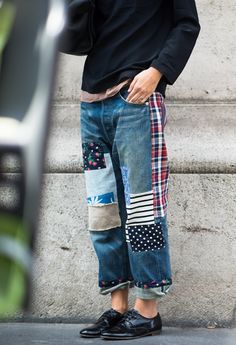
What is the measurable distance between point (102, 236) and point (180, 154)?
720 mm

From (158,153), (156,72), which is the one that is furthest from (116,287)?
(156,72)

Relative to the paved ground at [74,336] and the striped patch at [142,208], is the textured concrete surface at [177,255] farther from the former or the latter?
the striped patch at [142,208]

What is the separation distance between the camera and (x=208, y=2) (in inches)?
173

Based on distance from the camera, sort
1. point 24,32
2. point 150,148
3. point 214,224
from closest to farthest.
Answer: point 24,32 < point 150,148 < point 214,224

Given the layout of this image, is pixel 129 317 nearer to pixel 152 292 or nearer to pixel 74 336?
pixel 152 292

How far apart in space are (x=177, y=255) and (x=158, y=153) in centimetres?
79

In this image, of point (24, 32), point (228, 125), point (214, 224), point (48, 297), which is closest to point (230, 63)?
point (228, 125)

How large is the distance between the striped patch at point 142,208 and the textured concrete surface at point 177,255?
A: 0.67 metres

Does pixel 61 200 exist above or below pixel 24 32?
below

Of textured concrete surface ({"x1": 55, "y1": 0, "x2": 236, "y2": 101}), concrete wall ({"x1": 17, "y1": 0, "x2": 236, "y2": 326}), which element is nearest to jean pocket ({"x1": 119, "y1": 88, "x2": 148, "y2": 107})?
concrete wall ({"x1": 17, "y1": 0, "x2": 236, "y2": 326})

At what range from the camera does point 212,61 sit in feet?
14.2

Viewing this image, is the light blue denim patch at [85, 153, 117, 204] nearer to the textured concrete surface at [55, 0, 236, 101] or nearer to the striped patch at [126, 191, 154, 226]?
the striped patch at [126, 191, 154, 226]

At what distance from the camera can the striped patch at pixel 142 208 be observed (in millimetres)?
3494

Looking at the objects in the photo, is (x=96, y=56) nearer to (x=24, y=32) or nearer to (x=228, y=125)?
(x=228, y=125)
